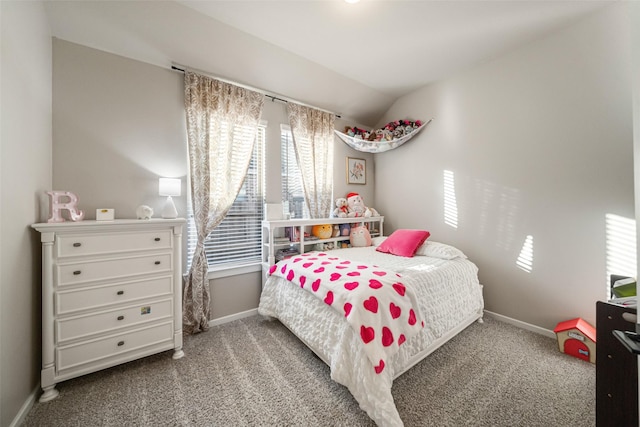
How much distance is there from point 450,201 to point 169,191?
3089mm

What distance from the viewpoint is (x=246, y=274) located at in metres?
2.76

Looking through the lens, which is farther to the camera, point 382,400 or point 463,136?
point 463,136

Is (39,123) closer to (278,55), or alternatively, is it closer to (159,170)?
(159,170)

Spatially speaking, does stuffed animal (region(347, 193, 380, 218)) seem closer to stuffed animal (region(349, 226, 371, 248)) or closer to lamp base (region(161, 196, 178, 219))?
stuffed animal (region(349, 226, 371, 248))

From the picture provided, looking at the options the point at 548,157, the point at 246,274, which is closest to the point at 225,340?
the point at 246,274

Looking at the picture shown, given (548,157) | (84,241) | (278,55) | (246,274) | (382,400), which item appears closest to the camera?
(382,400)

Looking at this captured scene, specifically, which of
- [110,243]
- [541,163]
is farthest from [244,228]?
[541,163]

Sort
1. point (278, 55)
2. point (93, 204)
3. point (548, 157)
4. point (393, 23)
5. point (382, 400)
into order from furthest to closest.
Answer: point (278, 55), point (548, 157), point (393, 23), point (93, 204), point (382, 400)

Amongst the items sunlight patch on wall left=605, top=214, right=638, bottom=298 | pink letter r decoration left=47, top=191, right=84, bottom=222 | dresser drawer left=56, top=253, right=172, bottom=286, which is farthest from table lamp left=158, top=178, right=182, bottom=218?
sunlight patch on wall left=605, top=214, right=638, bottom=298

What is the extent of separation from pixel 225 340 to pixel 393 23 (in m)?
3.28

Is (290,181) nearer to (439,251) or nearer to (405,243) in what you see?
(405,243)

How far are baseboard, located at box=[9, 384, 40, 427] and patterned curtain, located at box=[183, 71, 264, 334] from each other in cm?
94

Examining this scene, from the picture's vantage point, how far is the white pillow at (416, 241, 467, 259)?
2477mm

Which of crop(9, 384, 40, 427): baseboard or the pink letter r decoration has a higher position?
the pink letter r decoration
